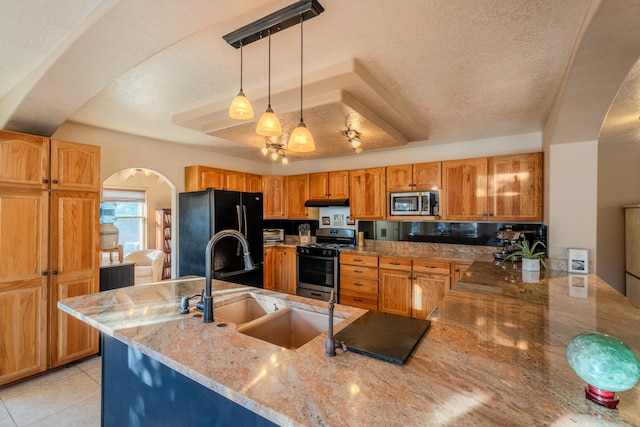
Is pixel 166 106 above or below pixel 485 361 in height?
above

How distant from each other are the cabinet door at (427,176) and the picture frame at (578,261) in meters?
1.59

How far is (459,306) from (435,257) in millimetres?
2081

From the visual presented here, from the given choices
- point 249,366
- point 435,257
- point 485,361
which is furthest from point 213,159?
point 485,361

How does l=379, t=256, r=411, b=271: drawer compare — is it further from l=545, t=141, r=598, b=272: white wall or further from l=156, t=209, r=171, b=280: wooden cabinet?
l=156, t=209, r=171, b=280: wooden cabinet

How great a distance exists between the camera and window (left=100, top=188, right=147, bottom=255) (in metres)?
6.37

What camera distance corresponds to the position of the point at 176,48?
178cm

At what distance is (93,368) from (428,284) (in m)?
3.66

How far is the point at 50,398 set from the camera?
2.27m

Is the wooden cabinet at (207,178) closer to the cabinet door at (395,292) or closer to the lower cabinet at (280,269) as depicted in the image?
the lower cabinet at (280,269)

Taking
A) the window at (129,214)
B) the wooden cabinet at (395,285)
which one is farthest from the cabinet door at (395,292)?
the window at (129,214)

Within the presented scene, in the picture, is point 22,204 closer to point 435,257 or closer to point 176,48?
point 176,48

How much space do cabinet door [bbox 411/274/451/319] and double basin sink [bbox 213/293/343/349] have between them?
90.2 inches

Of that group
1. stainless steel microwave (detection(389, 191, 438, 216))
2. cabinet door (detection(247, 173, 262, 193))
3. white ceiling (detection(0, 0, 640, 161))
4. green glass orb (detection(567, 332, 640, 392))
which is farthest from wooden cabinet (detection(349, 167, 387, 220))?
green glass orb (detection(567, 332, 640, 392))

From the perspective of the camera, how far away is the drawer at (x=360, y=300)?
391cm
